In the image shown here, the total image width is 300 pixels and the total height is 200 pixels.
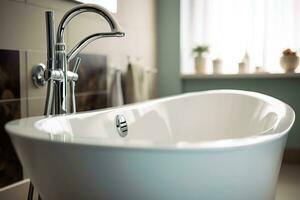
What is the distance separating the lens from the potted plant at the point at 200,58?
3.00 m

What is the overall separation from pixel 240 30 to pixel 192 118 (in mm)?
1057

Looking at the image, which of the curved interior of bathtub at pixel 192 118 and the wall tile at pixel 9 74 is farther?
→ the curved interior of bathtub at pixel 192 118

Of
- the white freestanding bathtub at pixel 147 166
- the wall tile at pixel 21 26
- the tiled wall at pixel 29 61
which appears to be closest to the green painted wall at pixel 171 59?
the tiled wall at pixel 29 61

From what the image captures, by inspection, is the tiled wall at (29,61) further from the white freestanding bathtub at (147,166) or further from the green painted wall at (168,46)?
the green painted wall at (168,46)

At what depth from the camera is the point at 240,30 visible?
118 inches

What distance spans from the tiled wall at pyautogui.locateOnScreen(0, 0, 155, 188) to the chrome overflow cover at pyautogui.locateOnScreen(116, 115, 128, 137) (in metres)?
0.31

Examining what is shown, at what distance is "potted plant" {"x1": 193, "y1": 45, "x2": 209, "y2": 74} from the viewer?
3004 millimetres

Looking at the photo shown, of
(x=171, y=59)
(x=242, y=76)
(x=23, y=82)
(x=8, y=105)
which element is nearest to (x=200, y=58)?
(x=171, y=59)

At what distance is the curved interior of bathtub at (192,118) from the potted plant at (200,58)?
2.40 feet

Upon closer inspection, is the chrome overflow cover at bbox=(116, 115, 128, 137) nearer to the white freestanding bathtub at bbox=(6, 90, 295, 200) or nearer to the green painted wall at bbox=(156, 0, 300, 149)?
the white freestanding bathtub at bbox=(6, 90, 295, 200)

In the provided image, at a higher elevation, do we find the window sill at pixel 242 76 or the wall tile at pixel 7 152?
the window sill at pixel 242 76

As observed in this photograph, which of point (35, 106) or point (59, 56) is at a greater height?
point (59, 56)

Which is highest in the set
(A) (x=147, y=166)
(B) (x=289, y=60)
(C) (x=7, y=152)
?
(B) (x=289, y=60)

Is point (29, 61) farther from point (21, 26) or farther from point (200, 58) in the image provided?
point (200, 58)
